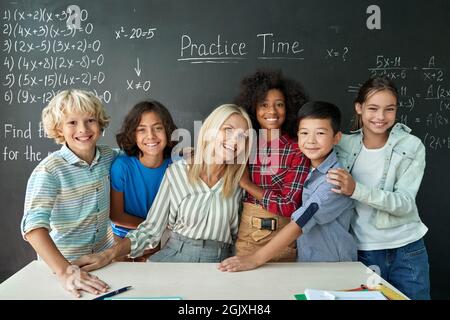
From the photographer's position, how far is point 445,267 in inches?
110

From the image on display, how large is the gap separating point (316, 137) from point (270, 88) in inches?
20.2

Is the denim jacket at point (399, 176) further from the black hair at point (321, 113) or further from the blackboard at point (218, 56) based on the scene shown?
the blackboard at point (218, 56)

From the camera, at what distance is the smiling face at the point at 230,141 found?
1832 millimetres

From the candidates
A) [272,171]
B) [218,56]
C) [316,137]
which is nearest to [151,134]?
[272,171]

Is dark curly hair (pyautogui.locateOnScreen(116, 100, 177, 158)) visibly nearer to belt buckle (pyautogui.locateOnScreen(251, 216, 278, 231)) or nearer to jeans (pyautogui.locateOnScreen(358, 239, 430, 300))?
belt buckle (pyautogui.locateOnScreen(251, 216, 278, 231))

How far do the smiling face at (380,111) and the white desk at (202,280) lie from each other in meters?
0.63

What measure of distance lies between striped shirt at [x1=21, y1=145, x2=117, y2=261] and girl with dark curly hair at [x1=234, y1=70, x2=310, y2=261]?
0.63 m

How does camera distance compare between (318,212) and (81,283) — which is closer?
(81,283)

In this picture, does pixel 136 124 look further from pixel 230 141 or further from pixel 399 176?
pixel 399 176

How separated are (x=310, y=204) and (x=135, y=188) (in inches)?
34.0

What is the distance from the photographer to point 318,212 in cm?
163

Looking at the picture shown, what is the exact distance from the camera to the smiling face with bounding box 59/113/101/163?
70.9 inches

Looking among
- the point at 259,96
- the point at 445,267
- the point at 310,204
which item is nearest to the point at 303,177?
the point at 310,204

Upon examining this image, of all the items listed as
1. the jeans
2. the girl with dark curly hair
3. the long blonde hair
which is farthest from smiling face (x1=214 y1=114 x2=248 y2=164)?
the jeans
